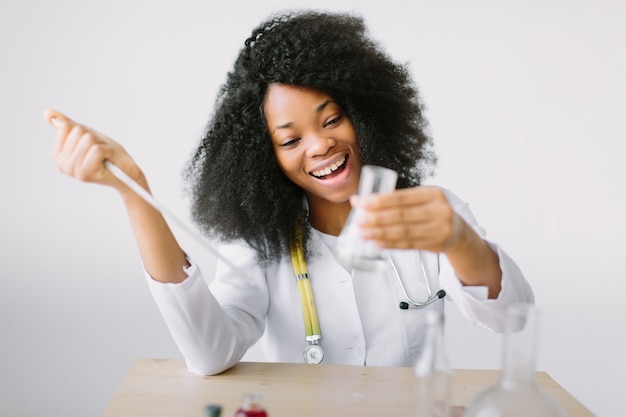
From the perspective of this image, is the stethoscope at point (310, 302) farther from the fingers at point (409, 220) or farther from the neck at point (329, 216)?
the fingers at point (409, 220)

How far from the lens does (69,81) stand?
11.2ft

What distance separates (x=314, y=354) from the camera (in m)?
1.78

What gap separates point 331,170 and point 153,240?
51 cm

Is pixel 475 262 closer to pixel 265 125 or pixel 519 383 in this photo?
pixel 519 383

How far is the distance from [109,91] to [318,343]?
2026 millimetres

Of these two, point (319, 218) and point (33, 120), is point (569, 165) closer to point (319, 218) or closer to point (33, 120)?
point (319, 218)

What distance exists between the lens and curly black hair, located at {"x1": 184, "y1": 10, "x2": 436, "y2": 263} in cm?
185

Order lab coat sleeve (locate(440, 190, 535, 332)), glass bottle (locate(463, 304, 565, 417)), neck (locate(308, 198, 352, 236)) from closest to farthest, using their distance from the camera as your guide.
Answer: glass bottle (locate(463, 304, 565, 417)) → lab coat sleeve (locate(440, 190, 535, 332)) → neck (locate(308, 198, 352, 236))

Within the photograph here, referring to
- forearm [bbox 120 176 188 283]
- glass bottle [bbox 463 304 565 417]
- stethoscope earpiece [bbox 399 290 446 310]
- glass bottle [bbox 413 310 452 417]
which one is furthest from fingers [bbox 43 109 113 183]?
stethoscope earpiece [bbox 399 290 446 310]

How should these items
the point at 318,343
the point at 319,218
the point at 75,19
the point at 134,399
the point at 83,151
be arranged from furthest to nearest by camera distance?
the point at 75,19
the point at 319,218
the point at 318,343
the point at 134,399
the point at 83,151

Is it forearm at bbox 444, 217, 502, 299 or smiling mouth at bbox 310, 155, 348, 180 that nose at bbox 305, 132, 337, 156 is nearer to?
smiling mouth at bbox 310, 155, 348, 180

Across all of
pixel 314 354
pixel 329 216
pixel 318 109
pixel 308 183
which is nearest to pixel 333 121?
pixel 318 109

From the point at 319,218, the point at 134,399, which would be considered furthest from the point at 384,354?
the point at 134,399

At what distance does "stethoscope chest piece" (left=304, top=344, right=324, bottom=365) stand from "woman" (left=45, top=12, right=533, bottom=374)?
0.16 ft
